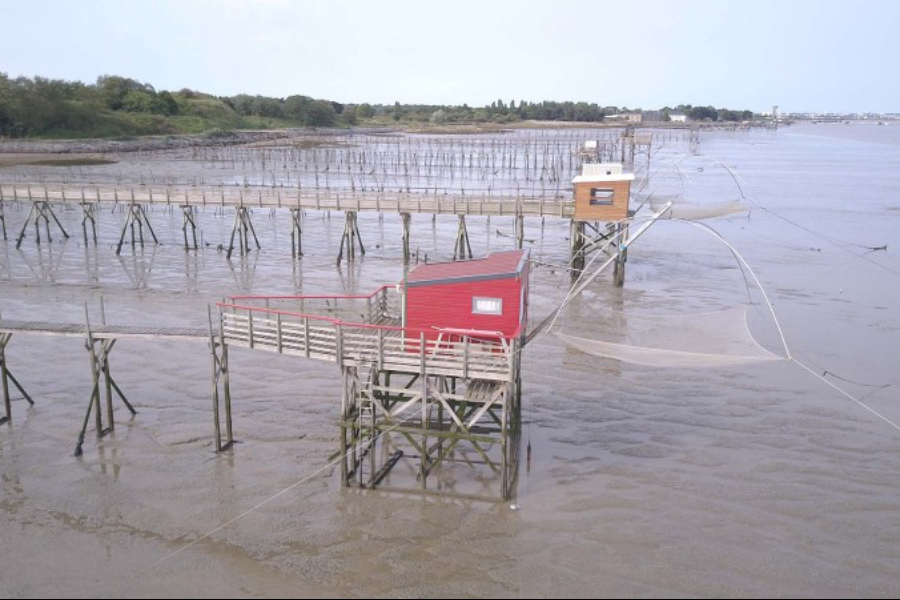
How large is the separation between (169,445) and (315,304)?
13287 millimetres

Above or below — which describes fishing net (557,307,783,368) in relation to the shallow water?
above

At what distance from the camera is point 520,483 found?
16438mm

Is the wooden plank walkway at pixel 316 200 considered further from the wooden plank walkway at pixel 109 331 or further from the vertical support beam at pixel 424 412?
the vertical support beam at pixel 424 412

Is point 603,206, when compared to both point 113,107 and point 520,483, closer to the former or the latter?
point 520,483

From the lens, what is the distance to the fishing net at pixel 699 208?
54.6m

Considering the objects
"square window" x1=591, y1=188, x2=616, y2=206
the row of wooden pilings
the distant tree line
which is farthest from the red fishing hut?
the distant tree line

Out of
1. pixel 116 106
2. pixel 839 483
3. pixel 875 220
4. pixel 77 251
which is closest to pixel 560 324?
pixel 839 483

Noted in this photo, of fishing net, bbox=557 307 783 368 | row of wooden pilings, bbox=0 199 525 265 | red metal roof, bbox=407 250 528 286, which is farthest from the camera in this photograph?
row of wooden pilings, bbox=0 199 525 265

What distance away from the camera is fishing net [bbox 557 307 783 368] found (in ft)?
64.7

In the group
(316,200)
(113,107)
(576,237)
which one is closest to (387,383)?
(576,237)

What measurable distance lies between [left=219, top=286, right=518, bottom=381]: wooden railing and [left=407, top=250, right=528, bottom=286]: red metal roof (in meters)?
1.18

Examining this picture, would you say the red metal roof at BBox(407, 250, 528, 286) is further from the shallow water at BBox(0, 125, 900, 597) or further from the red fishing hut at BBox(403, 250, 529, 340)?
the shallow water at BBox(0, 125, 900, 597)

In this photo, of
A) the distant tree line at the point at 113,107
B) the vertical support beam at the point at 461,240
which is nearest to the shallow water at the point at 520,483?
the vertical support beam at the point at 461,240

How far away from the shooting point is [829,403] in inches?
822
